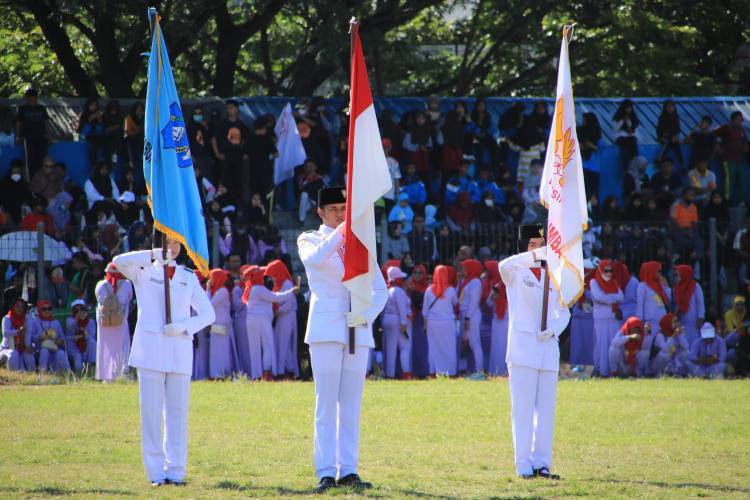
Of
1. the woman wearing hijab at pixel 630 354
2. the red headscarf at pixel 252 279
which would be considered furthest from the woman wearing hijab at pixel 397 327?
the woman wearing hijab at pixel 630 354

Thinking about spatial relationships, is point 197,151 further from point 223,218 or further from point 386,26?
point 386,26

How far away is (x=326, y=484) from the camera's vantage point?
32.0 feet

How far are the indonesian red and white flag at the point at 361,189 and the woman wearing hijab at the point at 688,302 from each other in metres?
12.8

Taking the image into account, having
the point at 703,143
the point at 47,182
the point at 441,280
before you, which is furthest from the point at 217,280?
the point at 703,143

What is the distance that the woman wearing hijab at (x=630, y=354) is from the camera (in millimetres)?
20797

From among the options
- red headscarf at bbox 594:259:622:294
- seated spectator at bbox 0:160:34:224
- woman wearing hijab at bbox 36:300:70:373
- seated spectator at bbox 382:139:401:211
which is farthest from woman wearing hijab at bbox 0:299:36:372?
red headscarf at bbox 594:259:622:294

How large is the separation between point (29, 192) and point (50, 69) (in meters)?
7.95

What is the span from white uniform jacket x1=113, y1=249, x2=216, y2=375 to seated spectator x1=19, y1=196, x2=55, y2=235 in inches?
432

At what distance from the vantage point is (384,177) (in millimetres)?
10047

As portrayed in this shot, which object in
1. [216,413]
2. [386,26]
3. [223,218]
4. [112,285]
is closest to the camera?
[216,413]

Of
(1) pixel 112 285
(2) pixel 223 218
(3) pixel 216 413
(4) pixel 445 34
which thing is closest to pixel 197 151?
(2) pixel 223 218

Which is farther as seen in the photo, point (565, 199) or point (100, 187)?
point (100, 187)

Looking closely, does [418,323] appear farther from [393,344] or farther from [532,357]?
[532,357]

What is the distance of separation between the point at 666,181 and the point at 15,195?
41.7ft
